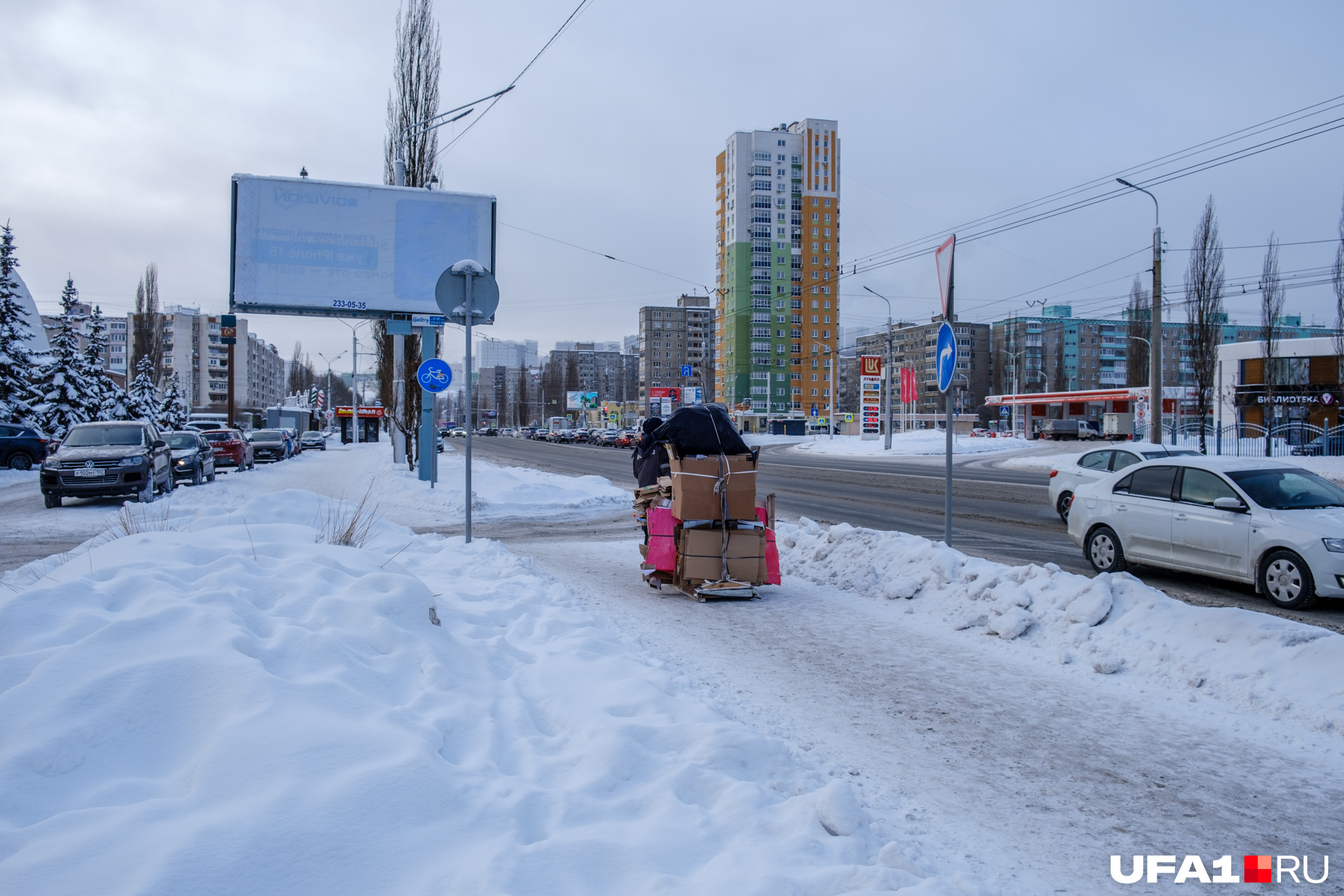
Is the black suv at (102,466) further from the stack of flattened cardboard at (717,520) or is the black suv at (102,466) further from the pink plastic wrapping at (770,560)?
the pink plastic wrapping at (770,560)

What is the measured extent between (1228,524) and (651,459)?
20.1 ft

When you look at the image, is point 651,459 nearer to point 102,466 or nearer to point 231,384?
point 102,466

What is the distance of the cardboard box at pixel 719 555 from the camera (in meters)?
8.15

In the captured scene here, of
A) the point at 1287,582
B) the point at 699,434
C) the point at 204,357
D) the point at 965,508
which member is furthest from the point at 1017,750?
the point at 204,357

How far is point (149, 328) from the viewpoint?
57.7 metres

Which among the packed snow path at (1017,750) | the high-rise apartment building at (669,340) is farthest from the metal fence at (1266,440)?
the high-rise apartment building at (669,340)

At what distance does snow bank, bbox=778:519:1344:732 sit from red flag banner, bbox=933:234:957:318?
2.67m

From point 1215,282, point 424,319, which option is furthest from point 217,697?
point 1215,282

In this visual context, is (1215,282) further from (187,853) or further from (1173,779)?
(187,853)

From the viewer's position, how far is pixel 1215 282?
1455 inches

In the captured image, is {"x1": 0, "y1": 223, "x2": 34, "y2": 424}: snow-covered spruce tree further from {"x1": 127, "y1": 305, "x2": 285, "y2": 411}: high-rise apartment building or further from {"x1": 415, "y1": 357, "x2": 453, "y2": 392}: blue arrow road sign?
{"x1": 127, "y1": 305, "x2": 285, "y2": 411}: high-rise apartment building

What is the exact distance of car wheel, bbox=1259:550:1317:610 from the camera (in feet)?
25.3

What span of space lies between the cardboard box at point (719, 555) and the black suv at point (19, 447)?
104ft

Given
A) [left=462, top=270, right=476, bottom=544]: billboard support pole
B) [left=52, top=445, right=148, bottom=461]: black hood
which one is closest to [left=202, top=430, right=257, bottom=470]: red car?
[left=52, top=445, right=148, bottom=461]: black hood
